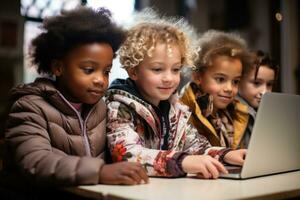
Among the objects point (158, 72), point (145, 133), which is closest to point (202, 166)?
point (145, 133)

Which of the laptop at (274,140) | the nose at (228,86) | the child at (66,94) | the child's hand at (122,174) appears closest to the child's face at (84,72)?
the child at (66,94)

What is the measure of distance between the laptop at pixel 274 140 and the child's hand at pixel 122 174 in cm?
24

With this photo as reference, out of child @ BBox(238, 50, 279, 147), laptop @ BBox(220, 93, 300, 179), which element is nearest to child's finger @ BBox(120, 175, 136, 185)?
laptop @ BBox(220, 93, 300, 179)

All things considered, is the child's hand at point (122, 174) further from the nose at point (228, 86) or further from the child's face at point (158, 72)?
the nose at point (228, 86)

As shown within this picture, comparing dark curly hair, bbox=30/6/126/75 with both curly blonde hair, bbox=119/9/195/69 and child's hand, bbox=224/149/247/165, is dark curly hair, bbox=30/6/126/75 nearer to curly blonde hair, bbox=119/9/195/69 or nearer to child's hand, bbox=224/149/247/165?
curly blonde hair, bbox=119/9/195/69

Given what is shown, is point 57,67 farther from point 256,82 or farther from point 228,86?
point 256,82

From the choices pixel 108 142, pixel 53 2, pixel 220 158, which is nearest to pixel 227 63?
pixel 220 158

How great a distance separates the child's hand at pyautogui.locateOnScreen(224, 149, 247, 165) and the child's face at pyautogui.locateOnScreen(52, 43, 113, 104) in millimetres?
423

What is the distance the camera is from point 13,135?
1066mm

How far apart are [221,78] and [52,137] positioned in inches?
28.3

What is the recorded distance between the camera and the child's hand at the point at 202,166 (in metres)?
1.06

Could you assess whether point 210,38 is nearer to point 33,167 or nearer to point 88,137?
point 88,137

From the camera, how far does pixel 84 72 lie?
1.18 metres

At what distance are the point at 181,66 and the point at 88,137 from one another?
0.40 meters
